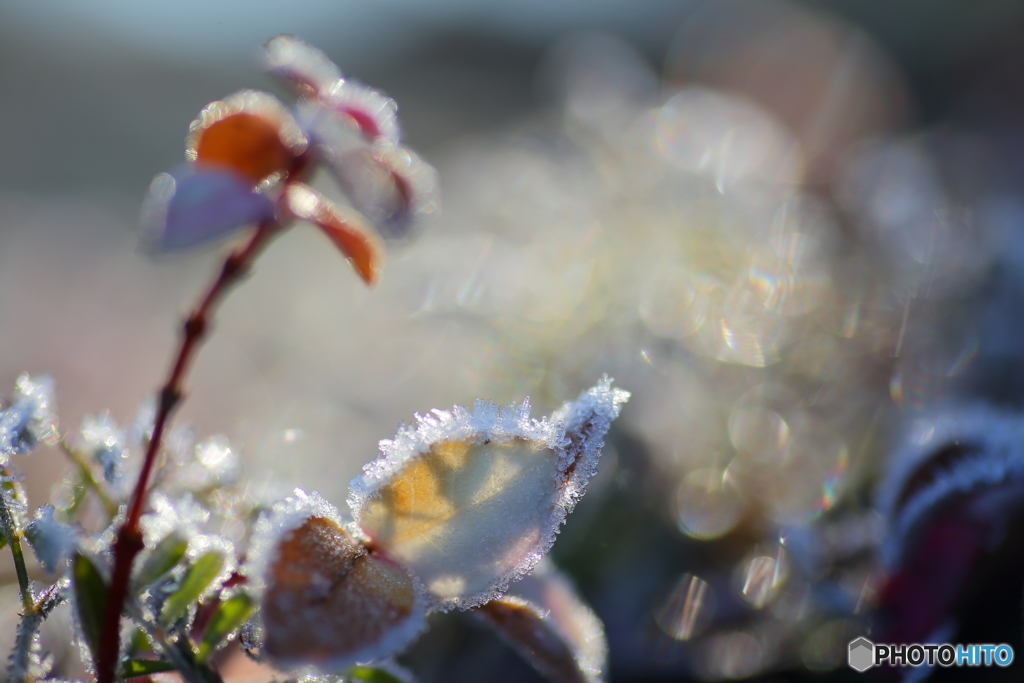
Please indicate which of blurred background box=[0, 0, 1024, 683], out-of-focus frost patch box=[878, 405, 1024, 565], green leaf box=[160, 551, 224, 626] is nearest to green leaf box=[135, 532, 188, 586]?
green leaf box=[160, 551, 224, 626]

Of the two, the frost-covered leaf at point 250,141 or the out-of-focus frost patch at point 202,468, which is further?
the out-of-focus frost patch at point 202,468

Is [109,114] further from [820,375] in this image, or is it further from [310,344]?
[820,375]

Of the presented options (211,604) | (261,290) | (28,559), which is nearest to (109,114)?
(261,290)

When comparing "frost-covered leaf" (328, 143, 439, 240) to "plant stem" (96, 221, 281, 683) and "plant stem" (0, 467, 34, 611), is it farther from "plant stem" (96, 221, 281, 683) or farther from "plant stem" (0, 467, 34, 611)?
"plant stem" (0, 467, 34, 611)

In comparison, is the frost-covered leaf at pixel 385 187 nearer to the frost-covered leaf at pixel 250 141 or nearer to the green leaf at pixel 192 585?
the frost-covered leaf at pixel 250 141

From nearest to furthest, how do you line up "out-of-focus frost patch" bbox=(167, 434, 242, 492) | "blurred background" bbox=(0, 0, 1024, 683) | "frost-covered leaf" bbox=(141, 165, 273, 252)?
"frost-covered leaf" bbox=(141, 165, 273, 252) < "out-of-focus frost patch" bbox=(167, 434, 242, 492) < "blurred background" bbox=(0, 0, 1024, 683)

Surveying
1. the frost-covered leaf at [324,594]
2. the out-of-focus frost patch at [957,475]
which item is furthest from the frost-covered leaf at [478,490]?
the out-of-focus frost patch at [957,475]
